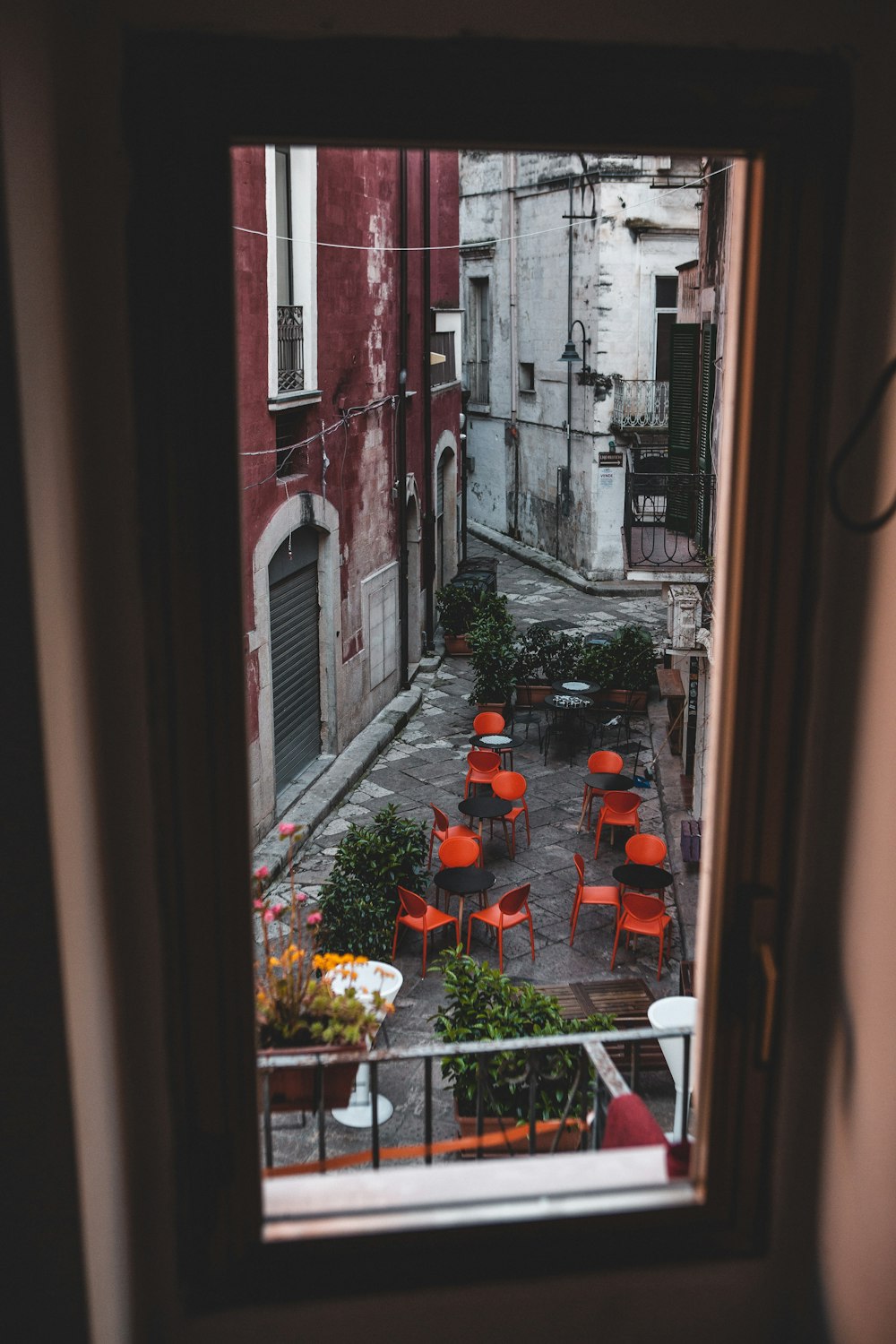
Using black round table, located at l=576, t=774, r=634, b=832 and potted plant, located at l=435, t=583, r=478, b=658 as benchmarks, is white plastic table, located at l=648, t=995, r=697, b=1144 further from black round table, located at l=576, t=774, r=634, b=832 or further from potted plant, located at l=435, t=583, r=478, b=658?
potted plant, located at l=435, t=583, r=478, b=658

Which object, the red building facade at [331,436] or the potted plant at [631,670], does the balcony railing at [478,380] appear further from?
the potted plant at [631,670]

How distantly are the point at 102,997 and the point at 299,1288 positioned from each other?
2.21ft

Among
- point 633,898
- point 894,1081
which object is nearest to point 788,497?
point 894,1081

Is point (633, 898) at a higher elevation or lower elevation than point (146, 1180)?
lower

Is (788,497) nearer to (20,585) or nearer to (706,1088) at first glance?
(706,1088)

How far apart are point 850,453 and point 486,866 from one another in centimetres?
899

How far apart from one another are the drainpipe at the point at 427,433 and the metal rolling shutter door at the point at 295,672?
4.52 m

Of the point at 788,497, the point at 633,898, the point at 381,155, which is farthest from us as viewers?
the point at 381,155

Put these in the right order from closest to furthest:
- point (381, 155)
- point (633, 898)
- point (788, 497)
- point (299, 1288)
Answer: point (788, 497)
point (299, 1288)
point (633, 898)
point (381, 155)

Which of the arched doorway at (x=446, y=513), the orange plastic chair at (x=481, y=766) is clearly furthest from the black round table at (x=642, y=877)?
the arched doorway at (x=446, y=513)

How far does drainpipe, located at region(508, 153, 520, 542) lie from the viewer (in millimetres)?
23422

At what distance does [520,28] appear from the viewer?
1824mm

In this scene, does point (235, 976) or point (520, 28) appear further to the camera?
point (235, 976)

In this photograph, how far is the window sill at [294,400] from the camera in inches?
415
